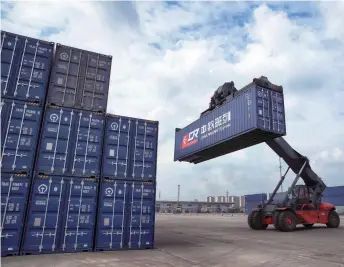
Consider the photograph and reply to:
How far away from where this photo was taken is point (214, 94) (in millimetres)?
20688

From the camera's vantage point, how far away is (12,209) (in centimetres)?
873

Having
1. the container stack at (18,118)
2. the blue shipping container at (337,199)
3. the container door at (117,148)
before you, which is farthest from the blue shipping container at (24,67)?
the blue shipping container at (337,199)

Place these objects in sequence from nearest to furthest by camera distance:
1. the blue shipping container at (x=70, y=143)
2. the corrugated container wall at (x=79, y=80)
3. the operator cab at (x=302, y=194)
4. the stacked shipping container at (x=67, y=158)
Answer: the stacked shipping container at (x=67, y=158) < the blue shipping container at (x=70, y=143) < the corrugated container wall at (x=79, y=80) < the operator cab at (x=302, y=194)

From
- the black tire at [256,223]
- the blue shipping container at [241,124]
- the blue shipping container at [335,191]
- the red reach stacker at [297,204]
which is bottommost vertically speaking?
the black tire at [256,223]

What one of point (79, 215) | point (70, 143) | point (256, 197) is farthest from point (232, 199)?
point (70, 143)

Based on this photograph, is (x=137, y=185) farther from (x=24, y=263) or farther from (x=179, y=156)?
(x=179, y=156)

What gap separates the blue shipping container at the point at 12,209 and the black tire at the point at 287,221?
47.8ft

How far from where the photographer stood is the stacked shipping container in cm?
899

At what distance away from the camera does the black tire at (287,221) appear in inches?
671

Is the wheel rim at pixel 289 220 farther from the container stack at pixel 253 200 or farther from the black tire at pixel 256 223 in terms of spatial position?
the container stack at pixel 253 200

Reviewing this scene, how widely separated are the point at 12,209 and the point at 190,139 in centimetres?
1567

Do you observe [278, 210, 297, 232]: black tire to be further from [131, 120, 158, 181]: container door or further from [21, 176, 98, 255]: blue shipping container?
[21, 176, 98, 255]: blue shipping container

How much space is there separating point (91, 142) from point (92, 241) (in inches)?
140

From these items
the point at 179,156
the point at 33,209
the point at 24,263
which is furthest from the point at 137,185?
the point at 179,156
